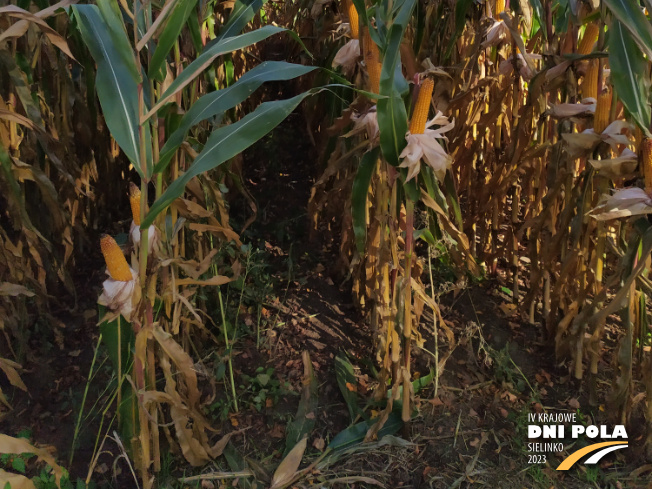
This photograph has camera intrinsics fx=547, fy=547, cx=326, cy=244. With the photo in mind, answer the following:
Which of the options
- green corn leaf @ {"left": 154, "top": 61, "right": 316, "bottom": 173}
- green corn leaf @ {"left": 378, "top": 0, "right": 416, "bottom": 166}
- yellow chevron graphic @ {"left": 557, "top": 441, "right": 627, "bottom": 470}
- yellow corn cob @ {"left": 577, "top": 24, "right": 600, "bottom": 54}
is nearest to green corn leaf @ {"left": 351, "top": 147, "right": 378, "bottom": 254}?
green corn leaf @ {"left": 378, "top": 0, "right": 416, "bottom": 166}

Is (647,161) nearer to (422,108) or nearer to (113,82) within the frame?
(422,108)

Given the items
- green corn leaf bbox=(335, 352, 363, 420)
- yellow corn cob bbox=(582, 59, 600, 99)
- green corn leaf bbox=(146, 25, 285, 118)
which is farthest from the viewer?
green corn leaf bbox=(335, 352, 363, 420)

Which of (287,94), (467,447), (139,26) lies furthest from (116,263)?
(287,94)

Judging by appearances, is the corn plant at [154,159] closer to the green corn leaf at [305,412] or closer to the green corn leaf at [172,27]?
the green corn leaf at [172,27]

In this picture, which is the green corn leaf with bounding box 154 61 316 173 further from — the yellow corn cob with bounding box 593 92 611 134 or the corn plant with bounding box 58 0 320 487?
the yellow corn cob with bounding box 593 92 611 134

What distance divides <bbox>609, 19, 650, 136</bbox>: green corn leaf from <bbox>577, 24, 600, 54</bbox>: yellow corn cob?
427mm

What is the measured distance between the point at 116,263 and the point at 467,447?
1234 mm

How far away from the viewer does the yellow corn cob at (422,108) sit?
134 cm

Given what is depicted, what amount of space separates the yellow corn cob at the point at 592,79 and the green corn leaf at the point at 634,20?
48 cm

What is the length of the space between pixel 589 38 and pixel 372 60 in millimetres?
800

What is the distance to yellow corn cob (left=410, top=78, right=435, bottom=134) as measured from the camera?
1339 mm

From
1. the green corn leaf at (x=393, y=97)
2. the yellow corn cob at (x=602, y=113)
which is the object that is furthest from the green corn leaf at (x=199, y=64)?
the yellow corn cob at (x=602, y=113)

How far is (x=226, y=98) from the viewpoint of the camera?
4.23 ft

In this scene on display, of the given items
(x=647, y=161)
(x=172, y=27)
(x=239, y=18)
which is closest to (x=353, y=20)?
(x=239, y=18)
